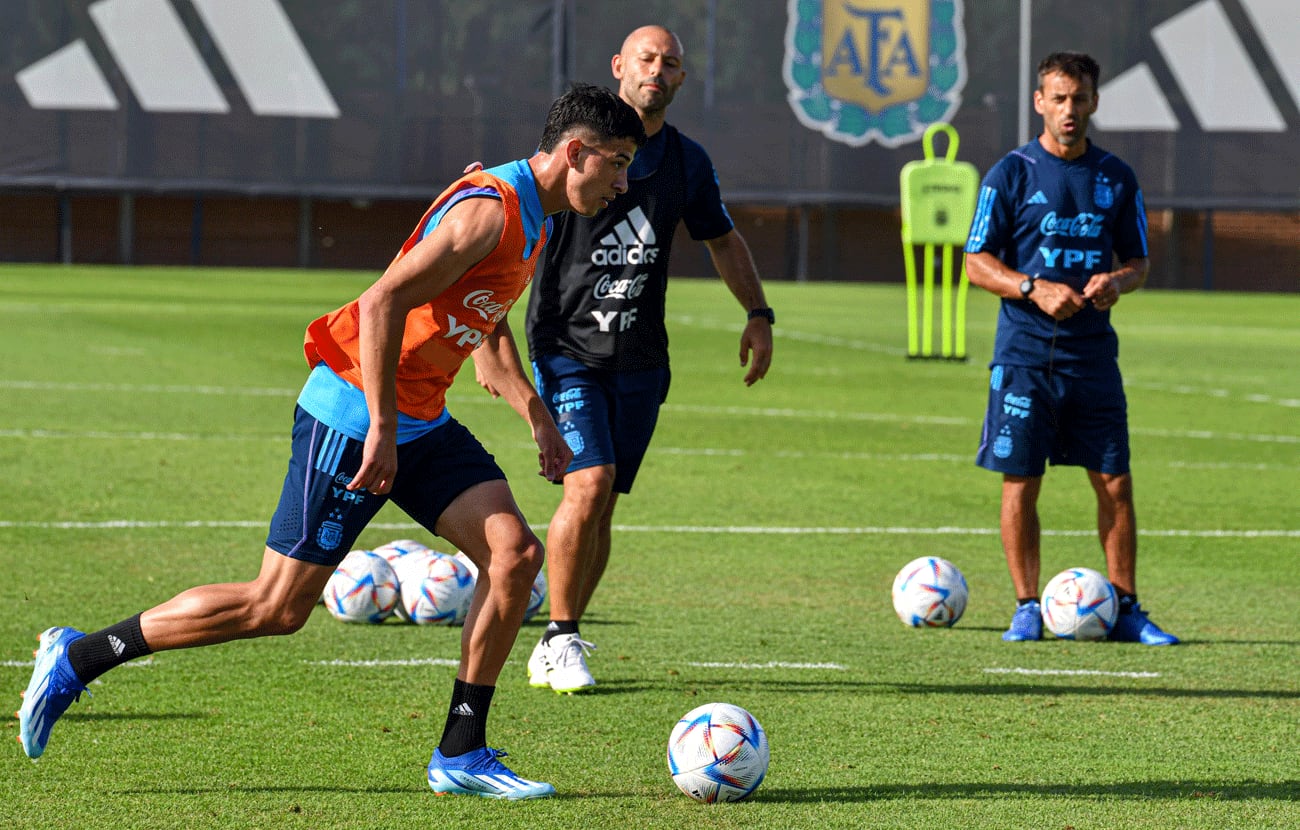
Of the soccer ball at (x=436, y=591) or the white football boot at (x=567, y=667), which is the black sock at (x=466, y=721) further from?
the soccer ball at (x=436, y=591)

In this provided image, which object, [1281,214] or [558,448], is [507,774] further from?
[1281,214]

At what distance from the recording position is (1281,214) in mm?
40938

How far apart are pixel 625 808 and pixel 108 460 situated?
26.7 feet

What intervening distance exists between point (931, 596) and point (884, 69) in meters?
33.0

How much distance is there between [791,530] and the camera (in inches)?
404

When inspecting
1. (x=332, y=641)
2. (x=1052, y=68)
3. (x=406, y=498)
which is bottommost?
(x=332, y=641)

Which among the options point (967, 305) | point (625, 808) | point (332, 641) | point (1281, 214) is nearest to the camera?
point (625, 808)

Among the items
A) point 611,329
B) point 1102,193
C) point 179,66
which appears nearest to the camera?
point 611,329

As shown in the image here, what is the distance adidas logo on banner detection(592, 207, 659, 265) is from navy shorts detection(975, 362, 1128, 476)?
69.2 inches

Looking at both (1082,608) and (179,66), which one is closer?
(1082,608)

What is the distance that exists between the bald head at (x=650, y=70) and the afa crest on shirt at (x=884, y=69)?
33346 millimetres

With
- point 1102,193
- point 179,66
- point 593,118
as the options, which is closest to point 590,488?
point 593,118

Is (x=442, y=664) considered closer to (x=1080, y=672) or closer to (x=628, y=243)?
(x=628, y=243)

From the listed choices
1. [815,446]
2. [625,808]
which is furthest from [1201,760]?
[815,446]
